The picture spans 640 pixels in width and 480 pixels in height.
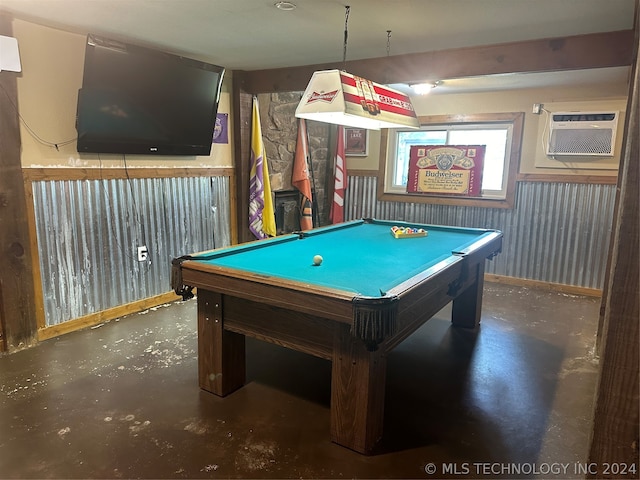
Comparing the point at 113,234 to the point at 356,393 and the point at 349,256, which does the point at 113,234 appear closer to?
the point at 349,256

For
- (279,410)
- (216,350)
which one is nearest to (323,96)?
(216,350)

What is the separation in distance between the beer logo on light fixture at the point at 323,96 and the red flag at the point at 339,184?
3.41 meters

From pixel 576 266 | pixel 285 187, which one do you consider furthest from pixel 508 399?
pixel 285 187

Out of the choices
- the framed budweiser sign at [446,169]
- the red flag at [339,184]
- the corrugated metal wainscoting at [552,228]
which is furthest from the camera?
the red flag at [339,184]

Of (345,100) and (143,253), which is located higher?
(345,100)

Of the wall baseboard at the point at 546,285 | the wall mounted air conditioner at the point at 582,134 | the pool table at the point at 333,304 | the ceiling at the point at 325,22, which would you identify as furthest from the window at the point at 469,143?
the pool table at the point at 333,304

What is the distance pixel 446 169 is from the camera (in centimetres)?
553

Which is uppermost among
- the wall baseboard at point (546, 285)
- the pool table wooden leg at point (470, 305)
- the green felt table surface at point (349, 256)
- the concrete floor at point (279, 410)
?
the green felt table surface at point (349, 256)

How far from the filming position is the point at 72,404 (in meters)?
2.45

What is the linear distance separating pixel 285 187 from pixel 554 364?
3477 millimetres

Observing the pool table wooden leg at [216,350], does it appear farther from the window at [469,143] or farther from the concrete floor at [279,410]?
the window at [469,143]

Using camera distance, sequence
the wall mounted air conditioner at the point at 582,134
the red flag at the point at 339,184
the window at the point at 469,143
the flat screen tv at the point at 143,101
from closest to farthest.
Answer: the flat screen tv at the point at 143,101 < the wall mounted air conditioner at the point at 582,134 < the window at the point at 469,143 < the red flag at the point at 339,184

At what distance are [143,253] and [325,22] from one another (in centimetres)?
249

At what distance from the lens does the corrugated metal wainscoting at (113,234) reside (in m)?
3.31
